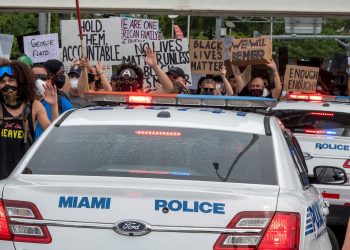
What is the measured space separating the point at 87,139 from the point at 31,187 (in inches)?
30.3

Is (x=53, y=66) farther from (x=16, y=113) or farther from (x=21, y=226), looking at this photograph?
(x=21, y=226)

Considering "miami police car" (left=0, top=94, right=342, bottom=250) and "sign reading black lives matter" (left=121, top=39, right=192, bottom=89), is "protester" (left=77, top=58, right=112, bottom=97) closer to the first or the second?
"sign reading black lives matter" (left=121, top=39, right=192, bottom=89)

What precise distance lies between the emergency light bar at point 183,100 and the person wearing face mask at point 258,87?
7.41 meters

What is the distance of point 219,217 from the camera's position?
194 inches

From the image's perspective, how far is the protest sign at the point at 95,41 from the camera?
56.0 ft

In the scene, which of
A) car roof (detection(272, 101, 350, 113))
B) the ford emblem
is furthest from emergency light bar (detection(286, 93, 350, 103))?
the ford emblem

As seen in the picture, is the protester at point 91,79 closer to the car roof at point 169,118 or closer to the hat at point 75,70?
the hat at point 75,70

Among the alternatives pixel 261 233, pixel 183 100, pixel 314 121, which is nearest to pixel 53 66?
pixel 314 121

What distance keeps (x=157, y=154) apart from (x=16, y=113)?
9.13 ft

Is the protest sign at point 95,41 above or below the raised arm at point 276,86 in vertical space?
above

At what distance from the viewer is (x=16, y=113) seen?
818cm

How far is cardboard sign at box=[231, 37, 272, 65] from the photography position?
1778cm

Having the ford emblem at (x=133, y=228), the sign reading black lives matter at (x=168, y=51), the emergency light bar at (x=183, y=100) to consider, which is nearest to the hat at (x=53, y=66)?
the emergency light bar at (x=183, y=100)

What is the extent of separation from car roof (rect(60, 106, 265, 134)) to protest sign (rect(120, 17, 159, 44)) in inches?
458
